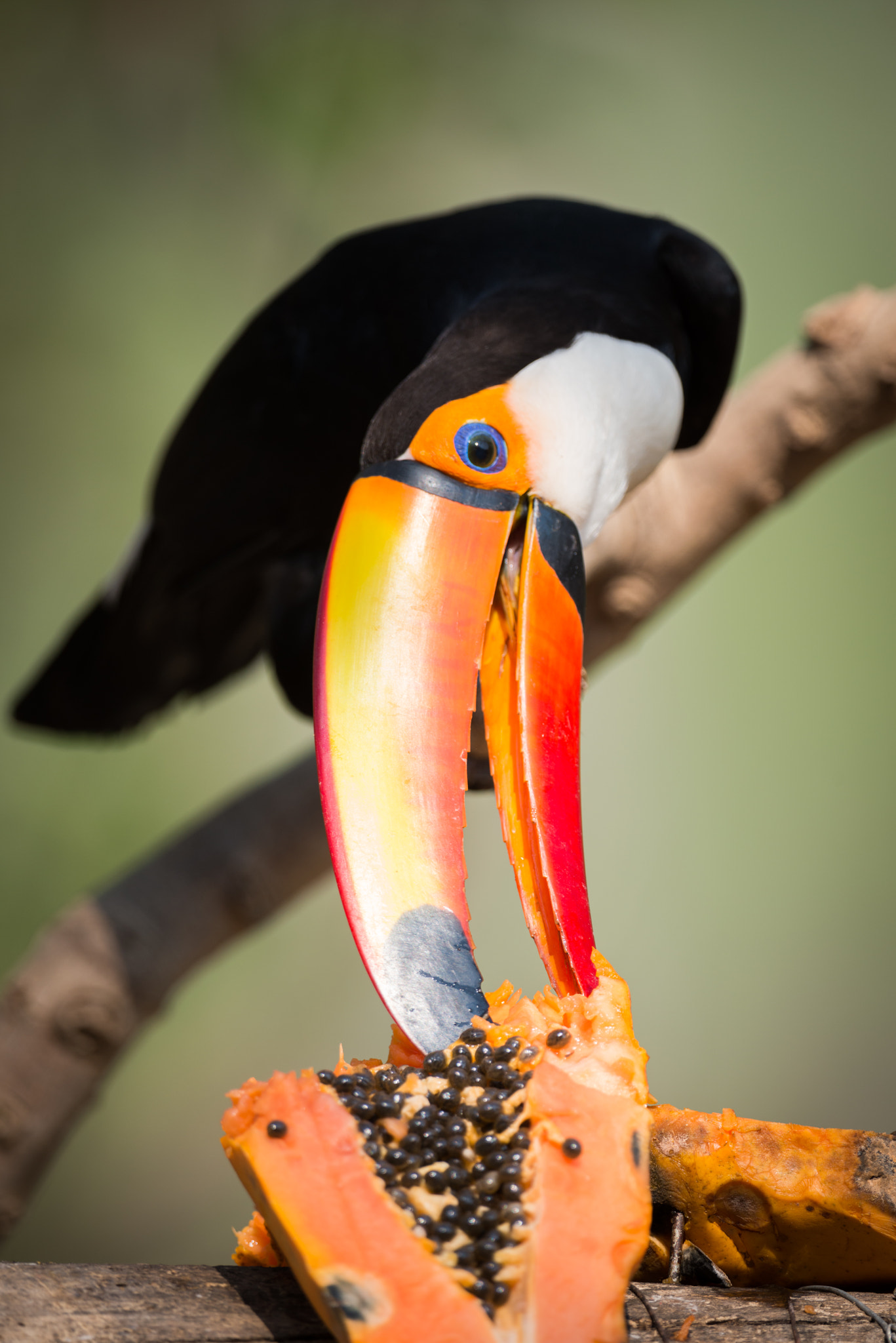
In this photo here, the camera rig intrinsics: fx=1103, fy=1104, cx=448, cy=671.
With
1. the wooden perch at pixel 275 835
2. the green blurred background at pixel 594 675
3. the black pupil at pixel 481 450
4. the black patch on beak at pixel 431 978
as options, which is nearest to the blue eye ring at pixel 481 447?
the black pupil at pixel 481 450

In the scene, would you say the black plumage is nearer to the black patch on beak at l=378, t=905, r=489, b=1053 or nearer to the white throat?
the white throat

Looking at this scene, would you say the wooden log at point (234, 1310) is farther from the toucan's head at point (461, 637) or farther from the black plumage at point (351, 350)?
the black plumage at point (351, 350)

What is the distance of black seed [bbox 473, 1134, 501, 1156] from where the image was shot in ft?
1.69

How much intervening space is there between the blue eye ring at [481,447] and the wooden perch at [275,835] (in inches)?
22.3

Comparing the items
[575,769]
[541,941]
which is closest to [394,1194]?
[541,941]

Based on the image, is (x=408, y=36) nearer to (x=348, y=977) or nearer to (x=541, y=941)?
(x=348, y=977)

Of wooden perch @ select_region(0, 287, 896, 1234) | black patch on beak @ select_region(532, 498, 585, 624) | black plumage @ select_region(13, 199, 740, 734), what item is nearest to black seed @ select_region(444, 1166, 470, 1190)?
black patch on beak @ select_region(532, 498, 585, 624)

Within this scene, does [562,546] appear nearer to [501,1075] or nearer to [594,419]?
[594,419]

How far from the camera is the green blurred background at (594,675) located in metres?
2.11

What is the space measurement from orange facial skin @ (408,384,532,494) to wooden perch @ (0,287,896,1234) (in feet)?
1.81

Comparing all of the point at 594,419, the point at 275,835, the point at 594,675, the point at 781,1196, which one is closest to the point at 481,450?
the point at 594,419

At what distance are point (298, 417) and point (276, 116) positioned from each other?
1225 mm

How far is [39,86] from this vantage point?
2045 millimetres

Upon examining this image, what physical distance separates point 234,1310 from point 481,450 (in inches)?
21.1
